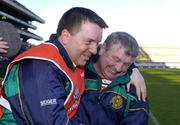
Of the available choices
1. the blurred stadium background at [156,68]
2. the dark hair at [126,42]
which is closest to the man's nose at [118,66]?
the dark hair at [126,42]

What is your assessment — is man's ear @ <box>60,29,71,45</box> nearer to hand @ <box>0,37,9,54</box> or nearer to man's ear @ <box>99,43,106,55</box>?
hand @ <box>0,37,9,54</box>

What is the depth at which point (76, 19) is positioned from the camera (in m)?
2.82

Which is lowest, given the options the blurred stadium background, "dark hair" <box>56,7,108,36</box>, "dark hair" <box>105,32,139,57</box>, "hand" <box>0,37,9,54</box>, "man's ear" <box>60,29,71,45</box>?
the blurred stadium background

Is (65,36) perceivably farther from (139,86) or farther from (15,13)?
(15,13)

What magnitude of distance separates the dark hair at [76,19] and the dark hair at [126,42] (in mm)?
842

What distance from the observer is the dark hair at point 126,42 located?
370cm

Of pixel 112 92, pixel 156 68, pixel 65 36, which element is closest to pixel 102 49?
pixel 112 92


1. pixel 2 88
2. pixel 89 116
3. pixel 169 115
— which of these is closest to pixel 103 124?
pixel 89 116

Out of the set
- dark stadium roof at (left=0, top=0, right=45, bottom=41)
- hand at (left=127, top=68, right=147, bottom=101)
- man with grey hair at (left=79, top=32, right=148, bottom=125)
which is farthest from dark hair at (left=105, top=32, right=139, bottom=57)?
dark stadium roof at (left=0, top=0, right=45, bottom=41)

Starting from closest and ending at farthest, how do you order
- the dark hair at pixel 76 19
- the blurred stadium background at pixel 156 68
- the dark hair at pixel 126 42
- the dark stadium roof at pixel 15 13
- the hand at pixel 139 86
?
the dark hair at pixel 76 19
the dark hair at pixel 126 42
the hand at pixel 139 86
the blurred stadium background at pixel 156 68
the dark stadium roof at pixel 15 13

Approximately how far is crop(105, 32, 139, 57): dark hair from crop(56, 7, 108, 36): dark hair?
842 millimetres

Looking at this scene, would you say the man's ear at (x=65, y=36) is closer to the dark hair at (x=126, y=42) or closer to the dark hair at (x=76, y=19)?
the dark hair at (x=76, y=19)

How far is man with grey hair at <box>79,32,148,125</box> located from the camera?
3736 mm

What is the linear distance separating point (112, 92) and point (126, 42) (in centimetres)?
42
